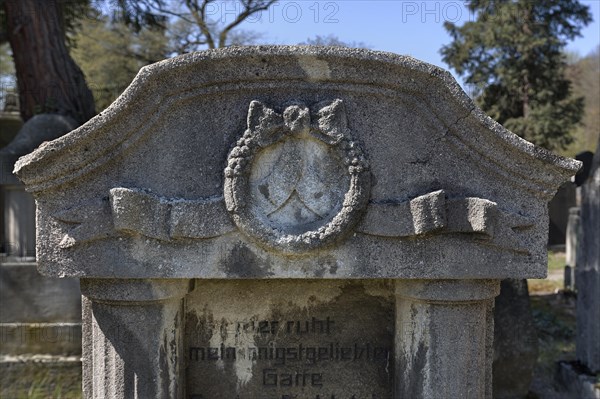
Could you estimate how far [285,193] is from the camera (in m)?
2.30

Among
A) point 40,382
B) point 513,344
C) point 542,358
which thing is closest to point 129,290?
point 40,382

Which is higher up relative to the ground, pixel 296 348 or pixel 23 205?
pixel 23 205

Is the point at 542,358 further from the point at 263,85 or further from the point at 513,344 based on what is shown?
the point at 263,85

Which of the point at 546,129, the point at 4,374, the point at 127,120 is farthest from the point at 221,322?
the point at 546,129

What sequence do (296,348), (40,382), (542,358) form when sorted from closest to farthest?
(296,348), (40,382), (542,358)

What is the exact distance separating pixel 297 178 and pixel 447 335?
95cm

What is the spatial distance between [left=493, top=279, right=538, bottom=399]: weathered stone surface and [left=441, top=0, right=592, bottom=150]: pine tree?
12.4m

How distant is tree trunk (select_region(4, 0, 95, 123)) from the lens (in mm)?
6395

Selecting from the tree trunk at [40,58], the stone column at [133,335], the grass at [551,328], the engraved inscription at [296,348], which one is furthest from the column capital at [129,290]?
the tree trunk at [40,58]

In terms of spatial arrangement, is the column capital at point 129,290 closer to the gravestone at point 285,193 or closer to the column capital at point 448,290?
the gravestone at point 285,193

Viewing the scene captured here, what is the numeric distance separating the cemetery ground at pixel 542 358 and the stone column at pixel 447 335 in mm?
2492

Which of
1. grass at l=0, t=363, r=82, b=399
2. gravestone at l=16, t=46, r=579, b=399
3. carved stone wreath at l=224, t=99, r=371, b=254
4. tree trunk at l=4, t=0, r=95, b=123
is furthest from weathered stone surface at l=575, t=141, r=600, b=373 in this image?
tree trunk at l=4, t=0, r=95, b=123

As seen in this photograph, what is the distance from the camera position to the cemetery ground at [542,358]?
4164mm

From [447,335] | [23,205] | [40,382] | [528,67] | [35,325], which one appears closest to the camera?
[447,335]
